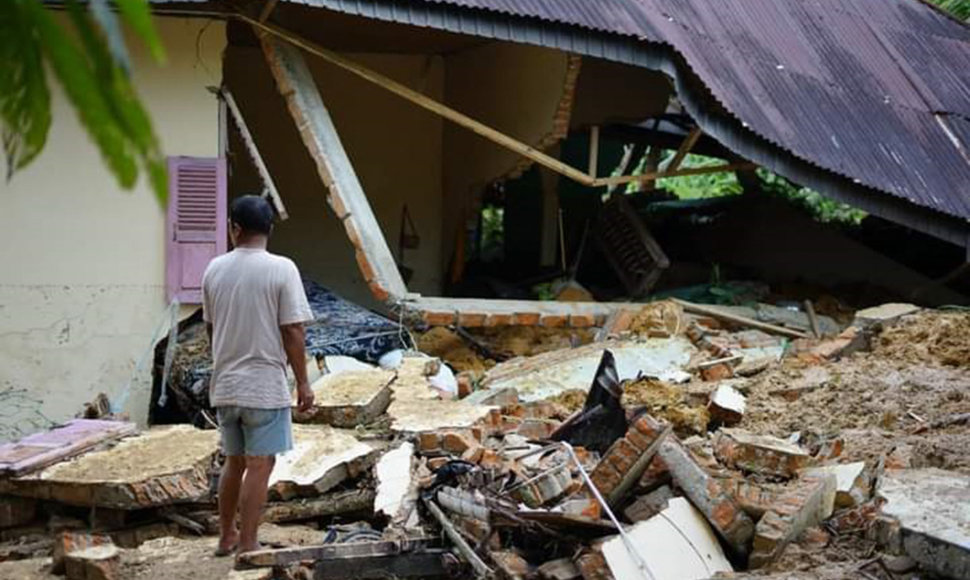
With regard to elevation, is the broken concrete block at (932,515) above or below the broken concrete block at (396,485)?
above

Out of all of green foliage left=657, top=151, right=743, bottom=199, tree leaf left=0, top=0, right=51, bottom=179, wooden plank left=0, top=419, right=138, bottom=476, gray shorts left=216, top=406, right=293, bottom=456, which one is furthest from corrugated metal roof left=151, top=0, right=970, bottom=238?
tree leaf left=0, top=0, right=51, bottom=179

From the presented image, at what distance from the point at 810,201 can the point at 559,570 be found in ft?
38.4

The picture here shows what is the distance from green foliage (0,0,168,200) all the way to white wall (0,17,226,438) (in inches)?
283

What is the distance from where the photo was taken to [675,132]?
14.2 metres

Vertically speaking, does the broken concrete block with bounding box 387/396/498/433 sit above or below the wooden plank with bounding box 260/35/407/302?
below

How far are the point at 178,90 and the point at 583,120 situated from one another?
469 centimetres

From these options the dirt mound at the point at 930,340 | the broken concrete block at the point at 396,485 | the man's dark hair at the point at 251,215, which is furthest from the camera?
the dirt mound at the point at 930,340

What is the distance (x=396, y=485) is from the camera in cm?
574

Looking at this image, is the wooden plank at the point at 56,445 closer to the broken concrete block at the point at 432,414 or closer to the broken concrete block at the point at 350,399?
the broken concrete block at the point at 350,399

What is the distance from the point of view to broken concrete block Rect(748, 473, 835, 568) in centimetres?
490

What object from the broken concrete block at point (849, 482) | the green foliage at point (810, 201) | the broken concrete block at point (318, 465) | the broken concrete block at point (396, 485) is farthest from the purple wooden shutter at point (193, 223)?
the green foliage at point (810, 201)

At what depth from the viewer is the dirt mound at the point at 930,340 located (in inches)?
338

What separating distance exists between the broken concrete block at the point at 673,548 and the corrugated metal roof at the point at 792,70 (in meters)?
4.69

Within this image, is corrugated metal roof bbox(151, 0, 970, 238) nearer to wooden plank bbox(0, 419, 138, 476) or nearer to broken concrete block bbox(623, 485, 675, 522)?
wooden plank bbox(0, 419, 138, 476)
